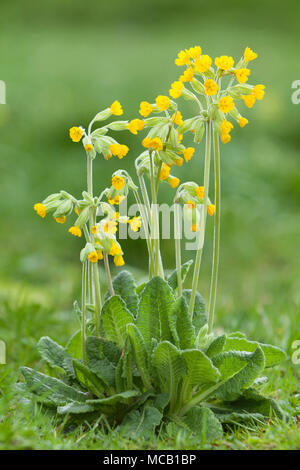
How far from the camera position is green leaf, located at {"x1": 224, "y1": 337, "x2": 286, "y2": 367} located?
6.89 ft

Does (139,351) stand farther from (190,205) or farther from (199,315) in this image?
(190,205)

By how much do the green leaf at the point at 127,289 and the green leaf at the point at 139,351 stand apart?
0.26m

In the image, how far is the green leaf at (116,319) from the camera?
1.98 meters

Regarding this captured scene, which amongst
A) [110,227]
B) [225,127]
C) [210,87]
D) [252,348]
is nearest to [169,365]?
[252,348]

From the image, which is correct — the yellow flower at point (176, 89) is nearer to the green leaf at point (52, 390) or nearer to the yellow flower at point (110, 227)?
the yellow flower at point (110, 227)

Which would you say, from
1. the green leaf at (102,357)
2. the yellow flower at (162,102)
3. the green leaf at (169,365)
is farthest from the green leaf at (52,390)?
the yellow flower at (162,102)

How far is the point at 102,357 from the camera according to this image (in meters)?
2.01

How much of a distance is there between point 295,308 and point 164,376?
1.77 m

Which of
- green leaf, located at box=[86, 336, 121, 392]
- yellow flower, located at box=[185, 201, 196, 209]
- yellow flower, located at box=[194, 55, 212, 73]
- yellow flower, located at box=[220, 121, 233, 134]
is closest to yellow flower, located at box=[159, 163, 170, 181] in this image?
yellow flower, located at box=[185, 201, 196, 209]

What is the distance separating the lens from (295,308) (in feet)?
11.7

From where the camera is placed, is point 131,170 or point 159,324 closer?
point 159,324

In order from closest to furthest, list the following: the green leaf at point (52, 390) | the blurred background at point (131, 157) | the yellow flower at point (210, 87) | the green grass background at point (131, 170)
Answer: the yellow flower at point (210, 87), the green leaf at point (52, 390), the green grass background at point (131, 170), the blurred background at point (131, 157)

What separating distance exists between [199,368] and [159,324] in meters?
0.20

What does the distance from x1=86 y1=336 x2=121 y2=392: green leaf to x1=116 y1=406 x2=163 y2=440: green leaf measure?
135 millimetres
